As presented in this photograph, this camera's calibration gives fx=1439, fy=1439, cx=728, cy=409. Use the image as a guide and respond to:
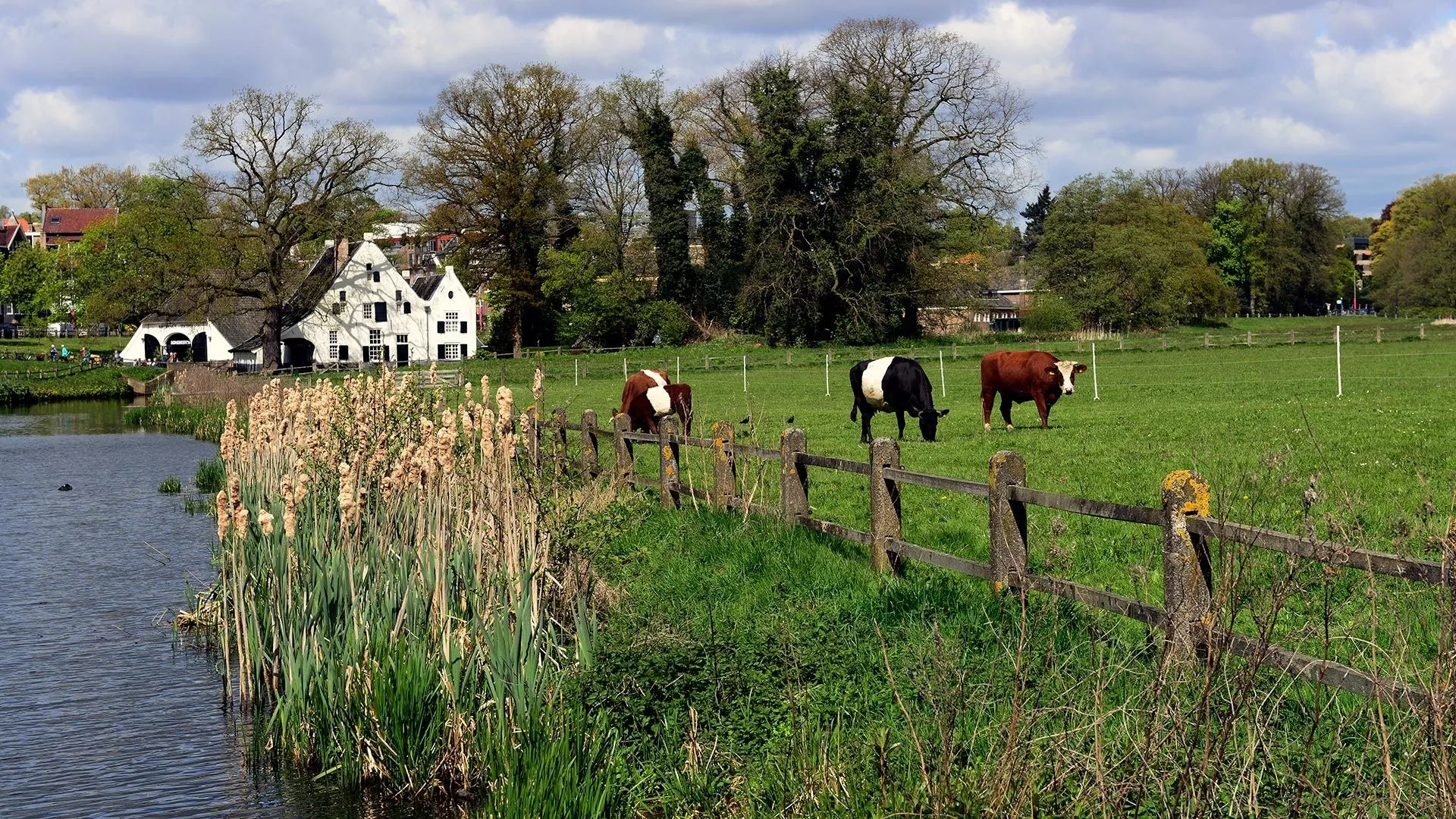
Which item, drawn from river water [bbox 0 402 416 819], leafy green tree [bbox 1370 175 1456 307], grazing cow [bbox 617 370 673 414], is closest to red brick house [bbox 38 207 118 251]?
leafy green tree [bbox 1370 175 1456 307]

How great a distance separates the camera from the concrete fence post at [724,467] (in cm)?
1462

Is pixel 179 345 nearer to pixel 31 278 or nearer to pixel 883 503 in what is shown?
pixel 31 278

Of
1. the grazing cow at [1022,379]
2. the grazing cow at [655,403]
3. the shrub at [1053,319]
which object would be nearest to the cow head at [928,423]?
the grazing cow at [1022,379]

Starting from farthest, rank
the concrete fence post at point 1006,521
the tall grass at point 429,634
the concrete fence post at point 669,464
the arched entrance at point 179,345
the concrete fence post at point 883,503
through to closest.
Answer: the arched entrance at point 179,345
the concrete fence post at point 669,464
the concrete fence post at point 883,503
the concrete fence post at point 1006,521
the tall grass at point 429,634

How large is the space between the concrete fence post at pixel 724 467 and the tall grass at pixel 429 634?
294cm

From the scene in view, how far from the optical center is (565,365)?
71000mm

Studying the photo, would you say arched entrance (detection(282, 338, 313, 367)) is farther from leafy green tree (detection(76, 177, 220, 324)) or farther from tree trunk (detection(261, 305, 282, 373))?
leafy green tree (detection(76, 177, 220, 324))

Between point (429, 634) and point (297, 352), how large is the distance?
3411 inches

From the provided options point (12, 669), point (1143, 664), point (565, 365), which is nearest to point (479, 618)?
point (1143, 664)

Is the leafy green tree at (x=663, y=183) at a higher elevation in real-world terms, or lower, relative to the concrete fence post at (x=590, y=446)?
higher

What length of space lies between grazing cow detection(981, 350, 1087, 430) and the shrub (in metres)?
61.0

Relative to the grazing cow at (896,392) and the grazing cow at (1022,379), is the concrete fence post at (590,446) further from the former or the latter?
the grazing cow at (1022,379)

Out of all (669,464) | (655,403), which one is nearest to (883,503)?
(669,464)

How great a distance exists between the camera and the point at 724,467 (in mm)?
14820
